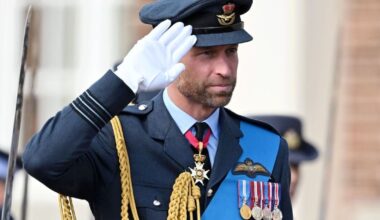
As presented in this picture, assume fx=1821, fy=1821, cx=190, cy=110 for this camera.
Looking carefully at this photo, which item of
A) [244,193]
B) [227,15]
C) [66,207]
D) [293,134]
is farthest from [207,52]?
[293,134]

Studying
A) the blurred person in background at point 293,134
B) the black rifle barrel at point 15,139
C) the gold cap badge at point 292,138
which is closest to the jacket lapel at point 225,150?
the black rifle barrel at point 15,139

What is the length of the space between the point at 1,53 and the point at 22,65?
15.2 ft

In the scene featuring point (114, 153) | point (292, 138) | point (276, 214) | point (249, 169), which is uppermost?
point (114, 153)

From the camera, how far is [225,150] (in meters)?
4.87

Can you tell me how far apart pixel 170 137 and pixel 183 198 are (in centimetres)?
18

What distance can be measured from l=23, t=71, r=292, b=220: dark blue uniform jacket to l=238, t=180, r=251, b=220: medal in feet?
0.19

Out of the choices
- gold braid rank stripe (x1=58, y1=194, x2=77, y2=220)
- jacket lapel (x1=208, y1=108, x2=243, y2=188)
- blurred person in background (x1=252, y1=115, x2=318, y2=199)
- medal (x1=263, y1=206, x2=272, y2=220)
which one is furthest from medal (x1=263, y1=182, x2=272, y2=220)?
blurred person in background (x1=252, y1=115, x2=318, y2=199)

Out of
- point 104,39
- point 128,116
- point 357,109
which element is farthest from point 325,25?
point 128,116

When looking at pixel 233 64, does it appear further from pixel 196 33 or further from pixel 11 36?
pixel 11 36

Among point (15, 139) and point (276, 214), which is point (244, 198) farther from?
point (15, 139)

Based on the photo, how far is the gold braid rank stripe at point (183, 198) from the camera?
4.76m

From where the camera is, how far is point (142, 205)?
4.77m

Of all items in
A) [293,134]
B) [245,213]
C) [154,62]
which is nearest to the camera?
[154,62]

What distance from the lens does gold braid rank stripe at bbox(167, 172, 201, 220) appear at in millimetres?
4762
